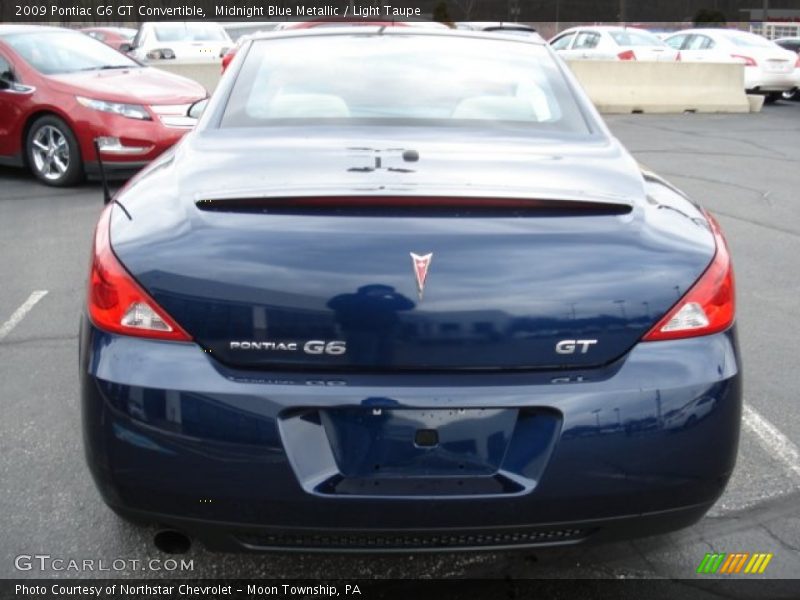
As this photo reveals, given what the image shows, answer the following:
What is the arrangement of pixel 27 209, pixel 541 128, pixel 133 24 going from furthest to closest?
pixel 133 24 → pixel 27 209 → pixel 541 128

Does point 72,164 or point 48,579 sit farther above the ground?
point 48,579

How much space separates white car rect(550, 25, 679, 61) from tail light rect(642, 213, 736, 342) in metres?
18.1

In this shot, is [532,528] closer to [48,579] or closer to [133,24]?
[48,579]

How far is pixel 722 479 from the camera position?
2658mm

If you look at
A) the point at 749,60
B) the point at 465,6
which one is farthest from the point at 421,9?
the point at 749,60

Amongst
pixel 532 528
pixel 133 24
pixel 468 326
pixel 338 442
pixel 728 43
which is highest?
pixel 468 326

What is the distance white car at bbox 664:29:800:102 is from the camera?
20.6 metres

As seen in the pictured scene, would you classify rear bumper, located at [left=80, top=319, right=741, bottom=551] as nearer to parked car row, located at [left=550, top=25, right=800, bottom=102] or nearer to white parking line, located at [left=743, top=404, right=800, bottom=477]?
white parking line, located at [left=743, top=404, right=800, bottom=477]

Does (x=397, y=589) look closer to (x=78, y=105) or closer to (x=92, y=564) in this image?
(x=92, y=564)

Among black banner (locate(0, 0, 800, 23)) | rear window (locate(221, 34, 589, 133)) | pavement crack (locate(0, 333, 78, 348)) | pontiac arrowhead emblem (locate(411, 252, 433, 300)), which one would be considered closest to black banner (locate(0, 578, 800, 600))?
pontiac arrowhead emblem (locate(411, 252, 433, 300))

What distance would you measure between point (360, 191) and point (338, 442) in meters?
0.66

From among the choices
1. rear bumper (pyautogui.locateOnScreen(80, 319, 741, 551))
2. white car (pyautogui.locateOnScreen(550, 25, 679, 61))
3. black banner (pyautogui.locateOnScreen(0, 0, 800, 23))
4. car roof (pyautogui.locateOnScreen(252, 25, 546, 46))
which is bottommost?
black banner (pyautogui.locateOnScreen(0, 0, 800, 23))

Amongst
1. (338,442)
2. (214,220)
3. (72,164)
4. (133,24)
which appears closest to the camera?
(338,442)

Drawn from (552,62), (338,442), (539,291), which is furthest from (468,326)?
(552,62)
